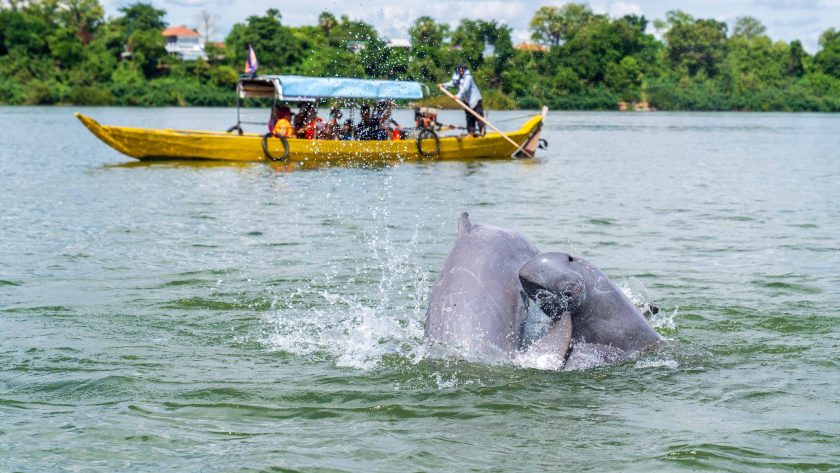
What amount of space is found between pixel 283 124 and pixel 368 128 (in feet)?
7.39

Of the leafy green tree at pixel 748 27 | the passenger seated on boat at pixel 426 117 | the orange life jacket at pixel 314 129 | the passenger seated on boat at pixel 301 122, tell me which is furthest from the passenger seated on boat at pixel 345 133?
the leafy green tree at pixel 748 27

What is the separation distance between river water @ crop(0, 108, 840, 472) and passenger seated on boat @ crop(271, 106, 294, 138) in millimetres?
7990

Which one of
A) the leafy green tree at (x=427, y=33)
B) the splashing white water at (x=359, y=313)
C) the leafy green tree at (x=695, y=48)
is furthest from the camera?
the leafy green tree at (x=695, y=48)

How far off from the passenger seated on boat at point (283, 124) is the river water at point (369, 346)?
26.2 feet

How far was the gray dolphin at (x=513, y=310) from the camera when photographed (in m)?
6.56

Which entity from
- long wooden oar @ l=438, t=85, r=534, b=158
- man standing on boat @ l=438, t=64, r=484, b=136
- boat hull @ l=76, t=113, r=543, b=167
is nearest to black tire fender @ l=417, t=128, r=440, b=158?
boat hull @ l=76, t=113, r=543, b=167

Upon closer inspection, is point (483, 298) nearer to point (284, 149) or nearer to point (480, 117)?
point (284, 149)

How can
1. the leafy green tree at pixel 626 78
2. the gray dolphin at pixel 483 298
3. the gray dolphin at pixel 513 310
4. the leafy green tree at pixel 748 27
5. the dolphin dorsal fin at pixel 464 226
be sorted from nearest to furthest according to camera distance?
1. the gray dolphin at pixel 513 310
2. the gray dolphin at pixel 483 298
3. the dolphin dorsal fin at pixel 464 226
4. the leafy green tree at pixel 626 78
5. the leafy green tree at pixel 748 27

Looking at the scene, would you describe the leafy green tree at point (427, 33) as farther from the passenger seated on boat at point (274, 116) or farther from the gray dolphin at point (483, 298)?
the gray dolphin at point (483, 298)

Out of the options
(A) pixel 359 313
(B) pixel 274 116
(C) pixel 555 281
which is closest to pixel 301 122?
(B) pixel 274 116

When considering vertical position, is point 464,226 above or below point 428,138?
above

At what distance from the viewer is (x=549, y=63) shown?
2874 inches

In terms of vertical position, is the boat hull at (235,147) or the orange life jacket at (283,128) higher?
the orange life jacket at (283,128)

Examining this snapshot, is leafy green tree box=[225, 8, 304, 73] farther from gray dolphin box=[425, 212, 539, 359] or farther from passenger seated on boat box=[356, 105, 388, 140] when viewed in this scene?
gray dolphin box=[425, 212, 539, 359]
